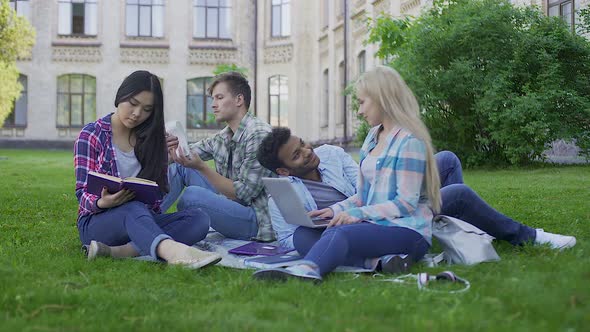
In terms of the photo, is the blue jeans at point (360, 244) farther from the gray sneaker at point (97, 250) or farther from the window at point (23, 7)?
the window at point (23, 7)

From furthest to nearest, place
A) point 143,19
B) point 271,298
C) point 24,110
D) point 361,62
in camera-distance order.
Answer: point 143,19 → point 24,110 → point 361,62 → point 271,298

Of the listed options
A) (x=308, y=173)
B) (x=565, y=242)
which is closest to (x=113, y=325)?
(x=308, y=173)

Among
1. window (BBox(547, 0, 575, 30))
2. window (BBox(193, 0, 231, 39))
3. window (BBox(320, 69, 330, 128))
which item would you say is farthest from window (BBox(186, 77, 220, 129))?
window (BBox(547, 0, 575, 30))

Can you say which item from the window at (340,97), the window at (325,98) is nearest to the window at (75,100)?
the window at (325,98)

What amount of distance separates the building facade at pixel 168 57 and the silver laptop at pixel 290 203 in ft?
94.1

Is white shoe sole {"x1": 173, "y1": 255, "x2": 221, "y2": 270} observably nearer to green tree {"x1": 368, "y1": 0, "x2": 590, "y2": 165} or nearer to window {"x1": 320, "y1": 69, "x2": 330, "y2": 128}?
green tree {"x1": 368, "y1": 0, "x2": 590, "y2": 165}

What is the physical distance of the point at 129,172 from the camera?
5.11 metres

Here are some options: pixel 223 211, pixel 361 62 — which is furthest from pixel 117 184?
pixel 361 62

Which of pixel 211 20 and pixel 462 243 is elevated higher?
pixel 211 20

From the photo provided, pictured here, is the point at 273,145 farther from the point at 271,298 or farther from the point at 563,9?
the point at 563,9

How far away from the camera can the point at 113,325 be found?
9.96 ft

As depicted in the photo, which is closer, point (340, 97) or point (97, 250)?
point (97, 250)

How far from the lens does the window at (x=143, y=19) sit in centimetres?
3591

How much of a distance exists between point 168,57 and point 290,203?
32.1 m
